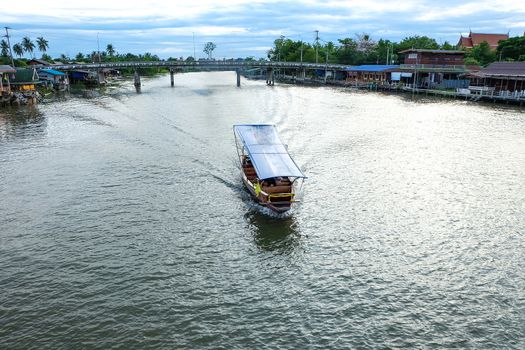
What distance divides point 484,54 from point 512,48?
15.3 metres

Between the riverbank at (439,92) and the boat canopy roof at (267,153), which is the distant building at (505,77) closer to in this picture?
the riverbank at (439,92)

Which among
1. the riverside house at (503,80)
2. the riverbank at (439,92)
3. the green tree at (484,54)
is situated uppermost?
the green tree at (484,54)

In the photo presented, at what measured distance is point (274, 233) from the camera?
2544cm

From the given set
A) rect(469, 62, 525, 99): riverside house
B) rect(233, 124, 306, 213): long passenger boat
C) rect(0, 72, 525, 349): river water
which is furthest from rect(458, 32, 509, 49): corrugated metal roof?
rect(233, 124, 306, 213): long passenger boat

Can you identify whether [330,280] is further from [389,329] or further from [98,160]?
[98,160]

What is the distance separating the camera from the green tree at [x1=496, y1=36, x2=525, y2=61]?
101 metres

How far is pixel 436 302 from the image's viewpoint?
1895 centimetres

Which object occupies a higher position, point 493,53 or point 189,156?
point 493,53

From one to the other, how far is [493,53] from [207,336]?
128465 mm

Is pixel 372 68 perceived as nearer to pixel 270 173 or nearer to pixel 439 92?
pixel 439 92

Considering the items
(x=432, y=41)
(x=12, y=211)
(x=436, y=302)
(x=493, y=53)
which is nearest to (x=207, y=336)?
(x=436, y=302)

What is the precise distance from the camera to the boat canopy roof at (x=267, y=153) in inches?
1104

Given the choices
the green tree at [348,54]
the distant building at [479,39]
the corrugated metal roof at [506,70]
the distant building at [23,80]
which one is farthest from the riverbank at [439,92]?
the distant building at [23,80]

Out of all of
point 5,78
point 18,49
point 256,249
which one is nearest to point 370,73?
point 5,78
